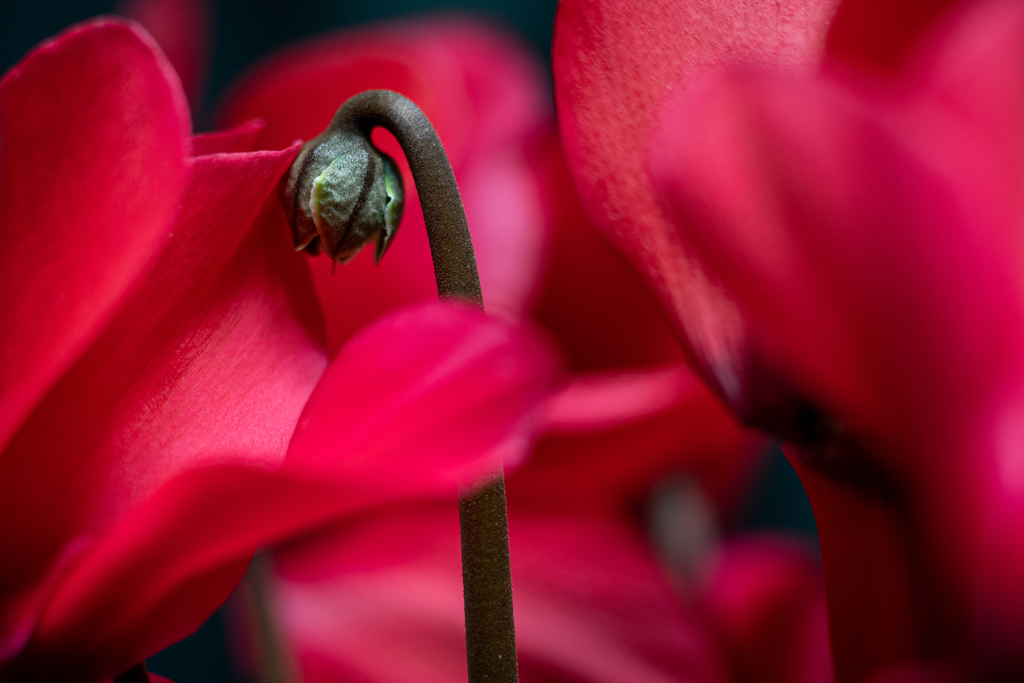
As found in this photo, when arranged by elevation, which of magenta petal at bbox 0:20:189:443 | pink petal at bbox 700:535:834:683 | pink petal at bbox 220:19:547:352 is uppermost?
magenta petal at bbox 0:20:189:443

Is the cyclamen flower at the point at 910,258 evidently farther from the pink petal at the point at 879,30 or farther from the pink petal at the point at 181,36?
the pink petal at the point at 181,36

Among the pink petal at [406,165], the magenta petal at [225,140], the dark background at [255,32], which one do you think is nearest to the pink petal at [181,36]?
the pink petal at [406,165]

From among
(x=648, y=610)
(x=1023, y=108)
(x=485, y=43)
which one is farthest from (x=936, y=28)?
(x=485, y=43)

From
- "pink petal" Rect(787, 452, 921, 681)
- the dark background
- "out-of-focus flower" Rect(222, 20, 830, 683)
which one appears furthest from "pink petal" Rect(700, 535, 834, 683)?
the dark background

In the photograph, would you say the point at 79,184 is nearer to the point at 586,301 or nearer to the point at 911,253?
the point at 911,253

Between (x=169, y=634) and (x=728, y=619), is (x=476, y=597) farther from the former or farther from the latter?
(x=728, y=619)

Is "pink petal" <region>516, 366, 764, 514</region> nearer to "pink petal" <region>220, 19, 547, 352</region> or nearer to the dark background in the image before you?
"pink petal" <region>220, 19, 547, 352</region>
